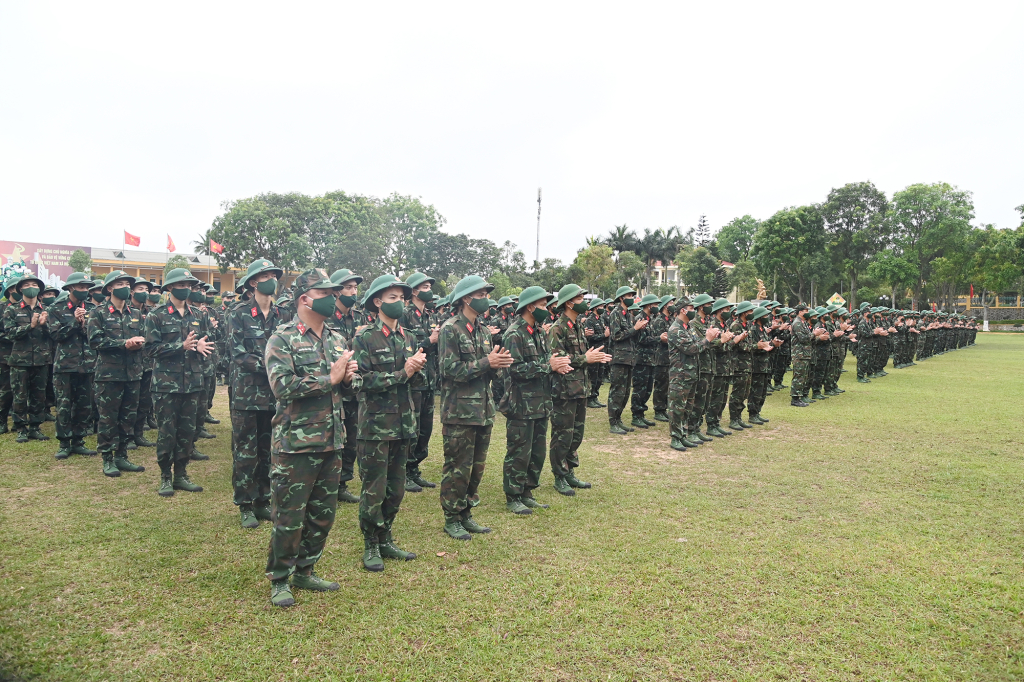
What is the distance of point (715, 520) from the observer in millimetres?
5383

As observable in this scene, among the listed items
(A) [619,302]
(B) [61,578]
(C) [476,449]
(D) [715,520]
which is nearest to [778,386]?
(A) [619,302]

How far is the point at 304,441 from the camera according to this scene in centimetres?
374

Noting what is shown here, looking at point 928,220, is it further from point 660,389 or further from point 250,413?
point 250,413

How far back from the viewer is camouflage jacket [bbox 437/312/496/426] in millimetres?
4812

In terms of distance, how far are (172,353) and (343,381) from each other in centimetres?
307

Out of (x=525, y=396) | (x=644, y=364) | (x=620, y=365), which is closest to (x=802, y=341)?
(x=644, y=364)

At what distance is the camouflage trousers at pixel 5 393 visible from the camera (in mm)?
8438

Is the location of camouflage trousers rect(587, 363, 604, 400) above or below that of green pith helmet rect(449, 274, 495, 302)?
below

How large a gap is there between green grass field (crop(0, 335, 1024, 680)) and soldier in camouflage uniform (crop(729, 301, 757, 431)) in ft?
8.74

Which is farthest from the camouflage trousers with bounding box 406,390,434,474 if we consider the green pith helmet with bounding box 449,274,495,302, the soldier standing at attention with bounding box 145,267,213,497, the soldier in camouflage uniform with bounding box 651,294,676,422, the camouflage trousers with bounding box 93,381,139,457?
the soldier in camouflage uniform with bounding box 651,294,676,422

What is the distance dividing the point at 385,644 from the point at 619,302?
795 cm

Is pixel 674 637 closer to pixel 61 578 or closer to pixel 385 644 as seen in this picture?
pixel 385 644

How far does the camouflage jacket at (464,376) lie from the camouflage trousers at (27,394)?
22.0 ft

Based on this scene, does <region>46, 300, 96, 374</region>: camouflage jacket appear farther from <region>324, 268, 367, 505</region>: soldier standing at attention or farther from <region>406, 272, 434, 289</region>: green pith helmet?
<region>406, 272, 434, 289</region>: green pith helmet
